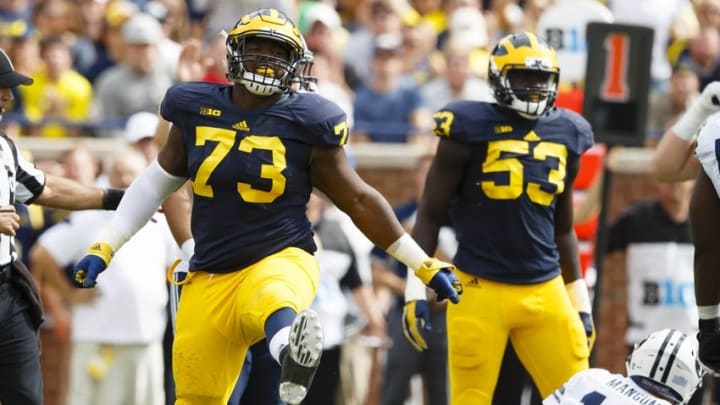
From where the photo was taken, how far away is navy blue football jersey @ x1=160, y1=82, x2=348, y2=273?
23.6ft

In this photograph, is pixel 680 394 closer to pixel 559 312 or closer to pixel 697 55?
pixel 559 312

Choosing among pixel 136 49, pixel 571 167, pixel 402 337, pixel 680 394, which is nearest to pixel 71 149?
pixel 136 49

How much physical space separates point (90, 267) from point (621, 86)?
4.58 m

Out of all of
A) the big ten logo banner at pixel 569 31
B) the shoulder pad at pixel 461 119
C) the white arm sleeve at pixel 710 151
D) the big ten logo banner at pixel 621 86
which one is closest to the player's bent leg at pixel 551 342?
the shoulder pad at pixel 461 119

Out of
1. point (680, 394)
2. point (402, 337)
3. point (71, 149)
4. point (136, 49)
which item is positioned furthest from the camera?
point (136, 49)

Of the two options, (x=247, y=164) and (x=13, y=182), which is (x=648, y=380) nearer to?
(x=247, y=164)

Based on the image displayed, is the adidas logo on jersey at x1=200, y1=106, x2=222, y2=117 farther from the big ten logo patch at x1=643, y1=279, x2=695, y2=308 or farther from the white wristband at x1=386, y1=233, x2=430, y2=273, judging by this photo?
the big ten logo patch at x1=643, y1=279, x2=695, y2=308

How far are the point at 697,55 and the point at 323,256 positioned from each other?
433cm

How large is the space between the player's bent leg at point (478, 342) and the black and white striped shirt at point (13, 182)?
2082 mm

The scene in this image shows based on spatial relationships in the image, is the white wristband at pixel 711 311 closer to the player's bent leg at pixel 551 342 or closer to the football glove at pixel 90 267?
the player's bent leg at pixel 551 342

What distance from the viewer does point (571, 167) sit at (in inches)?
331

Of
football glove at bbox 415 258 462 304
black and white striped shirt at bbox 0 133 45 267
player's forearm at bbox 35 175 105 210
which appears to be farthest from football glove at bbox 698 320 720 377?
black and white striped shirt at bbox 0 133 45 267

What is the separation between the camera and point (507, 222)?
825 cm

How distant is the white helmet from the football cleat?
126 cm
